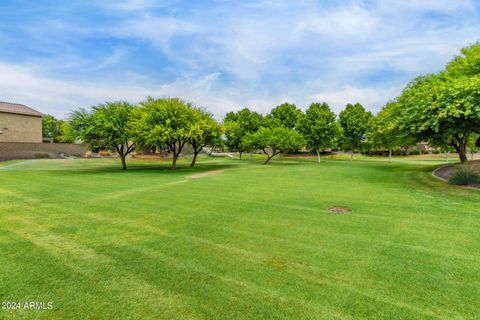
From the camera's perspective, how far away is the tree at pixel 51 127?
2331 inches

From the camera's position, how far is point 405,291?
3.67 meters

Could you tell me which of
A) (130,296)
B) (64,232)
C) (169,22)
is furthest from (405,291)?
(169,22)

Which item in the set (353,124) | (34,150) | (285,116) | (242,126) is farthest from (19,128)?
(353,124)

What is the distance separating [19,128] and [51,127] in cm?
2117

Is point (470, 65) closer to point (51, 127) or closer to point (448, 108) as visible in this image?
point (448, 108)

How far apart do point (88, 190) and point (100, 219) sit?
5732 millimetres

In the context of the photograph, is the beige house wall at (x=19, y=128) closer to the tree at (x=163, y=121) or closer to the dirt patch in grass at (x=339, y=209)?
the tree at (x=163, y=121)

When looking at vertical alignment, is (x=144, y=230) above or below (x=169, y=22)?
below

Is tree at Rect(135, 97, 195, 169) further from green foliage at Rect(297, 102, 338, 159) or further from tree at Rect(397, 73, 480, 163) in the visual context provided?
green foliage at Rect(297, 102, 338, 159)

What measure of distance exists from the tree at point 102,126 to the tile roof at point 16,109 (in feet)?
83.6

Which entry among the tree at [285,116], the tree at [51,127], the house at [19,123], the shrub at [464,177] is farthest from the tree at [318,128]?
the tree at [51,127]

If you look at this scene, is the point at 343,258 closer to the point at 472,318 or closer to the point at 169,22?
the point at 472,318

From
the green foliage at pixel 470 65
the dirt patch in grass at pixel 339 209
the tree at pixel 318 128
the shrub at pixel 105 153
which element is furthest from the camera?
the shrub at pixel 105 153

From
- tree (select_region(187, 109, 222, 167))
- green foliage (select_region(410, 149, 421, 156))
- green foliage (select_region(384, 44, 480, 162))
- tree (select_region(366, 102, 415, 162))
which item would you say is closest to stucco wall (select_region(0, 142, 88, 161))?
tree (select_region(187, 109, 222, 167))
